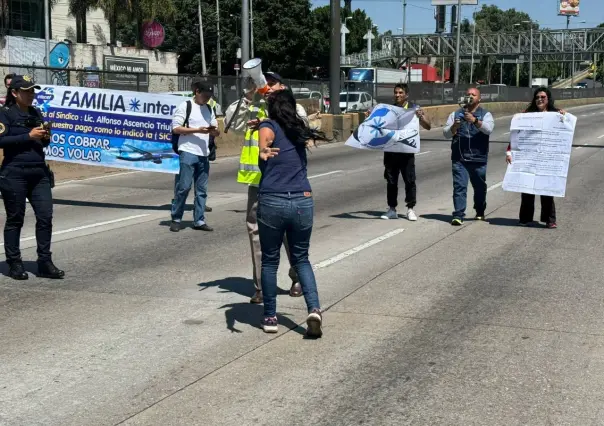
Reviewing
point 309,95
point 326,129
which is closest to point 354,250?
Result: point 326,129

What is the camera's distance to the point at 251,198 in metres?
7.65

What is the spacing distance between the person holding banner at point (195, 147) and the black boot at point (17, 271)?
3.24 m

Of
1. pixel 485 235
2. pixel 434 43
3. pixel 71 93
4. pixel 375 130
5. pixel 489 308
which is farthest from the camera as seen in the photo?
pixel 434 43

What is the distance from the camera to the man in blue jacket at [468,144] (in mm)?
11812

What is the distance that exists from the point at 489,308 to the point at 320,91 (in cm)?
2600

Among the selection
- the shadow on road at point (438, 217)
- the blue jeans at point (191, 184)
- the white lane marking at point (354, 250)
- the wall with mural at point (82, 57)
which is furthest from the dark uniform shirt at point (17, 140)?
the wall with mural at point (82, 57)

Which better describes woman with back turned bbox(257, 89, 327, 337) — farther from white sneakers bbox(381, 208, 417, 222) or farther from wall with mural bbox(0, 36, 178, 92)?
wall with mural bbox(0, 36, 178, 92)

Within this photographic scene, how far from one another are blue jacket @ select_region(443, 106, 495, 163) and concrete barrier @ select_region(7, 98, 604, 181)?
10.1 feet

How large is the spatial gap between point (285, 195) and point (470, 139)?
608 centimetres

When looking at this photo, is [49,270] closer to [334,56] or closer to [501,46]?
[334,56]

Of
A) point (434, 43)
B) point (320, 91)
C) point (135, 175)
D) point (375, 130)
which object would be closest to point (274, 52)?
point (434, 43)

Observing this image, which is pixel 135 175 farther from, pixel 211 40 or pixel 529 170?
pixel 211 40

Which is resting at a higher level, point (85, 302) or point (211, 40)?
point (211, 40)

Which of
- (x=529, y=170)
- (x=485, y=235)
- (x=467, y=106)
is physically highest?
(x=467, y=106)
